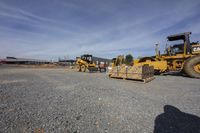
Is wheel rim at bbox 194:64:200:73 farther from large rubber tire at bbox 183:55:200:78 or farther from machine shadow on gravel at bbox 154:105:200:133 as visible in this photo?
machine shadow on gravel at bbox 154:105:200:133

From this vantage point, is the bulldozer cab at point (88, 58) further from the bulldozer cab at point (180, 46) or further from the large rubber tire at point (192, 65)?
the large rubber tire at point (192, 65)

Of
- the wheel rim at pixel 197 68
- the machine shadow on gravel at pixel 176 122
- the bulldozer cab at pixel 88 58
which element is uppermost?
the bulldozer cab at pixel 88 58

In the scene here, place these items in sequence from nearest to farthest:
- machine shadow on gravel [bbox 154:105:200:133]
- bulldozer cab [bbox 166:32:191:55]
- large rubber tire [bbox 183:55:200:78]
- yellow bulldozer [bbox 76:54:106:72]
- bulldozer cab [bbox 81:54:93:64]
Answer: machine shadow on gravel [bbox 154:105:200:133] → large rubber tire [bbox 183:55:200:78] → bulldozer cab [bbox 166:32:191:55] → yellow bulldozer [bbox 76:54:106:72] → bulldozer cab [bbox 81:54:93:64]

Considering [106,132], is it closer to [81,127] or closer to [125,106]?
[81,127]

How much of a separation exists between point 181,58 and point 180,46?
1.39 meters

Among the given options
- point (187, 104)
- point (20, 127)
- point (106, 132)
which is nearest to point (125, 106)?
point (106, 132)

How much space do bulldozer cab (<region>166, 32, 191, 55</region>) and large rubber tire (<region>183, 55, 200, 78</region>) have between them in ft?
3.49

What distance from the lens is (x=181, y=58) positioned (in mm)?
10156

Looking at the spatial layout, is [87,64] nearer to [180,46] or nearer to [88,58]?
[88,58]

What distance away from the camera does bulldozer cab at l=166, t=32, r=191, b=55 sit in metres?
10.0

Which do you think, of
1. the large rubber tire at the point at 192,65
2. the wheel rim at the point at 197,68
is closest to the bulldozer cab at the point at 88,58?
the large rubber tire at the point at 192,65

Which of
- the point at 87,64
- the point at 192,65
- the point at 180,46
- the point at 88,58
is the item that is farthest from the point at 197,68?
the point at 88,58

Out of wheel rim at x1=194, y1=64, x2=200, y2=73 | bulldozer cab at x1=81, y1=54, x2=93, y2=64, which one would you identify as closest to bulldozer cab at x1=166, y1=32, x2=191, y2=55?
wheel rim at x1=194, y1=64, x2=200, y2=73

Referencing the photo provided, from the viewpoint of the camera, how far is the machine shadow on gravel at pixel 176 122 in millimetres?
2497
